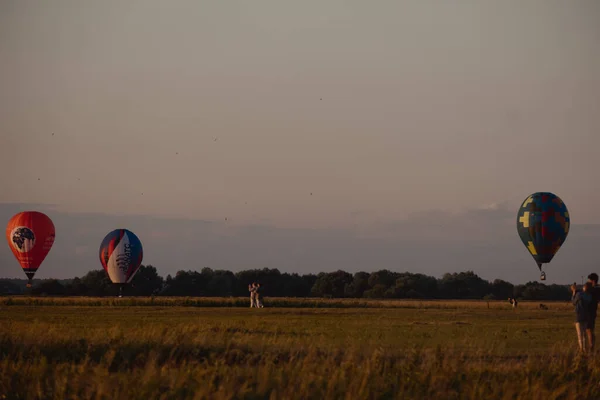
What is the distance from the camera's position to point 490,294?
174 meters

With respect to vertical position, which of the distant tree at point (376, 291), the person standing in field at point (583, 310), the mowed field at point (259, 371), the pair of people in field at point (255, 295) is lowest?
the mowed field at point (259, 371)

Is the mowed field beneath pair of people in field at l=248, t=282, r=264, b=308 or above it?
beneath

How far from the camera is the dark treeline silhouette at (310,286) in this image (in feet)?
543

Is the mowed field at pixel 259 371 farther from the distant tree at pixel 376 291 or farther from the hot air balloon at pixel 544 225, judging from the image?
the distant tree at pixel 376 291

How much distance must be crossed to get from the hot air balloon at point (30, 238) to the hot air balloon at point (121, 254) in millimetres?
6060

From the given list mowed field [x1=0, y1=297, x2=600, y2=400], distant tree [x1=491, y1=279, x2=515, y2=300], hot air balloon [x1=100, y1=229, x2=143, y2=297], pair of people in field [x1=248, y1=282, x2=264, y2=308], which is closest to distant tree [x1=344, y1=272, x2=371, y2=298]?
distant tree [x1=491, y1=279, x2=515, y2=300]

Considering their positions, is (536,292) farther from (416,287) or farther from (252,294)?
(252,294)

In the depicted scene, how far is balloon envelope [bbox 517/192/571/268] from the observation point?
252 feet

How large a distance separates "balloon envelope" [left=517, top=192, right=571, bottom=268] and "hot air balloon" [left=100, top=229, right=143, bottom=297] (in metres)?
39.1

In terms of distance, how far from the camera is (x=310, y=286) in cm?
18012

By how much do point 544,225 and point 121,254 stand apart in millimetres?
42111

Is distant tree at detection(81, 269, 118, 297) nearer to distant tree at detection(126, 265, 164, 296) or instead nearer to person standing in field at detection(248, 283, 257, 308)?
distant tree at detection(126, 265, 164, 296)

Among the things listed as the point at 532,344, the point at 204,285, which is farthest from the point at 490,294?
the point at 532,344

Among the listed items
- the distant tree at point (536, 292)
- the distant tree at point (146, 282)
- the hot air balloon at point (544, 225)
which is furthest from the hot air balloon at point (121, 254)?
the distant tree at point (536, 292)
